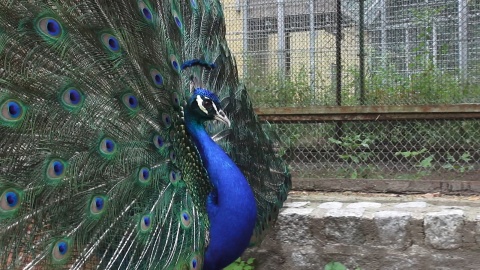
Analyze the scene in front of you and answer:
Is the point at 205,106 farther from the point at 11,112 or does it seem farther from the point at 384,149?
the point at 384,149

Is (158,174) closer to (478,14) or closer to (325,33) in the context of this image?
(325,33)

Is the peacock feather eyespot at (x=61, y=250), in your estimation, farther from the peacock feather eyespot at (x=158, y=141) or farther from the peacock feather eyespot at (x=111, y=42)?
the peacock feather eyespot at (x=111, y=42)

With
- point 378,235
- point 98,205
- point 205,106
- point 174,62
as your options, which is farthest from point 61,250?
point 378,235

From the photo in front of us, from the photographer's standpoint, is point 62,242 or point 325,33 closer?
point 62,242

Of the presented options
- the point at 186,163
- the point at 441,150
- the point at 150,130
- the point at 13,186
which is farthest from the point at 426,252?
the point at 13,186

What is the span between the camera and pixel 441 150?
3.36 m

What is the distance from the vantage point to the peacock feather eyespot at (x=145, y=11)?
219cm

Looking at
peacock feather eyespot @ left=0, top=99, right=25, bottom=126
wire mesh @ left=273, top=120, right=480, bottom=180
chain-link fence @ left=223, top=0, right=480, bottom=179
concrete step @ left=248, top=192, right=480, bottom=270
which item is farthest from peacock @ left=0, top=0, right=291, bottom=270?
wire mesh @ left=273, top=120, right=480, bottom=180

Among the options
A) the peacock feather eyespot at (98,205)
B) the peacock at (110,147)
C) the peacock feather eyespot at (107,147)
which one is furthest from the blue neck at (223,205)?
the peacock feather eyespot at (98,205)

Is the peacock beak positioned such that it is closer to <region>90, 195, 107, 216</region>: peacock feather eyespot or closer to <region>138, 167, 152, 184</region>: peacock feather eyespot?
<region>138, 167, 152, 184</region>: peacock feather eyespot

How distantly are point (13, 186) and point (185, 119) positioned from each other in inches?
31.1

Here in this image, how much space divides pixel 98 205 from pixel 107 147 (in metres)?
0.22

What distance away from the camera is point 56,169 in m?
1.87

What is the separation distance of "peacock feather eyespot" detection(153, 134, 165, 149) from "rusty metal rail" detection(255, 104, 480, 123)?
1.47 metres
